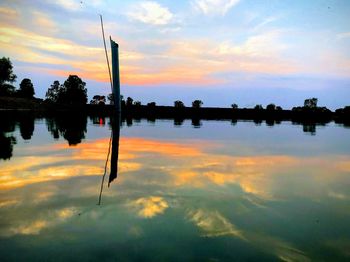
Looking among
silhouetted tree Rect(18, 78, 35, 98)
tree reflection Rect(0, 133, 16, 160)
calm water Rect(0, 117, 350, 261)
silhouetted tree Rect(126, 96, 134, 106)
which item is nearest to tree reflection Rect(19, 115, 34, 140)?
tree reflection Rect(0, 133, 16, 160)

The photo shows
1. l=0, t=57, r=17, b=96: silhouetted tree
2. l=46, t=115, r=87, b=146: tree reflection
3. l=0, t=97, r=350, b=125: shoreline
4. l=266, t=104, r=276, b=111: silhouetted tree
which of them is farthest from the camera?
l=266, t=104, r=276, b=111: silhouetted tree

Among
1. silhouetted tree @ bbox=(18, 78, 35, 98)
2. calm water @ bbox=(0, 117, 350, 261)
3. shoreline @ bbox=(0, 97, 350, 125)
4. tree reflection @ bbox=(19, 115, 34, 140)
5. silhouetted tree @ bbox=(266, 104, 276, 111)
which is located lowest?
calm water @ bbox=(0, 117, 350, 261)

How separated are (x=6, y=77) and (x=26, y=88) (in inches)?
819

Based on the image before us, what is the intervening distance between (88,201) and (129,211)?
1.43m

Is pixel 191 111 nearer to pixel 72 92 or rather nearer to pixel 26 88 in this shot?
pixel 72 92

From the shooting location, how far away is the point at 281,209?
919 centimetres

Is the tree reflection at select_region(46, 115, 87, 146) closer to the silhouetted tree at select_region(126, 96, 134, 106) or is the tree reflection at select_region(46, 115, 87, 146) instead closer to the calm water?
the calm water

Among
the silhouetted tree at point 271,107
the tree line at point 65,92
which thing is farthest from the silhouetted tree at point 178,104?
the silhouetted tree at point 271,107

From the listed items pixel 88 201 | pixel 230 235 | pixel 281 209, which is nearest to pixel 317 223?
pixel 281 209

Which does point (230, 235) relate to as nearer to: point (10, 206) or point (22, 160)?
point (10, 206)

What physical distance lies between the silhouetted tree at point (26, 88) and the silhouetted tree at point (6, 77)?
1429 cm

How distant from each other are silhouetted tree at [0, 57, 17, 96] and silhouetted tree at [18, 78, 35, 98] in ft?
46.9

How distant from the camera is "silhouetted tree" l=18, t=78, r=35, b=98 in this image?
130 m

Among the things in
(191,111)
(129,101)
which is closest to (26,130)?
Result: (129,101)
